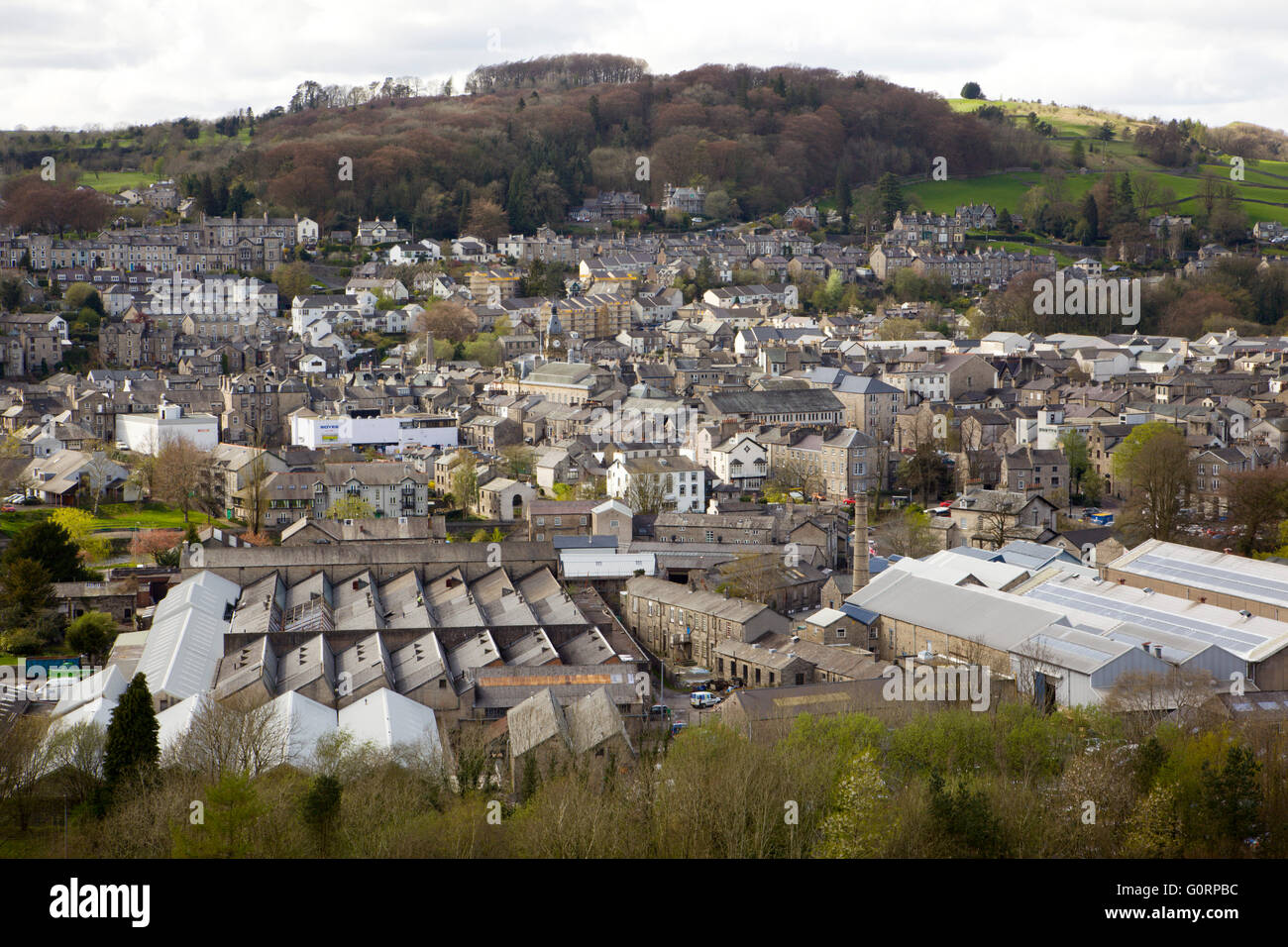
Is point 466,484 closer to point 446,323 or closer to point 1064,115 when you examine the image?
point 446,323

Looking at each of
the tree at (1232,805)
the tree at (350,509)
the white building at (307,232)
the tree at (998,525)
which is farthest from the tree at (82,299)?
the tree at (1232,805)

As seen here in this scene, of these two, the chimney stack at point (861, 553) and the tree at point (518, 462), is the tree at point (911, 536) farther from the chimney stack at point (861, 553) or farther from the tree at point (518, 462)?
the tree at point (518, 462)

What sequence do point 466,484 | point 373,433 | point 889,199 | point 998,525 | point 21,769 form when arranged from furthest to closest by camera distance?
point 889,199
point 373,433
point 466,484
point 998,525
point 21,769

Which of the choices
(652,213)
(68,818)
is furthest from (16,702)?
(652,213)

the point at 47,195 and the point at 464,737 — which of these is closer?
the point at 464,737

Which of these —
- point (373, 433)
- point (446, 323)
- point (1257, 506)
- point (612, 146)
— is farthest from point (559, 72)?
point (1257, 506)

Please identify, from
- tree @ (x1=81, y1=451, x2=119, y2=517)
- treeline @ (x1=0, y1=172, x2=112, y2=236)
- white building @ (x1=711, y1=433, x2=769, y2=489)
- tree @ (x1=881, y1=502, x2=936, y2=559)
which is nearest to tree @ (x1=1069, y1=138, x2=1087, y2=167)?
treeline @ (x1=0, y1=172, x2=112, y2=236)

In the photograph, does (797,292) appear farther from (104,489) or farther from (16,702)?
(16,702)
